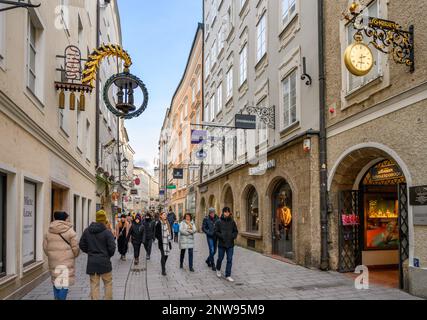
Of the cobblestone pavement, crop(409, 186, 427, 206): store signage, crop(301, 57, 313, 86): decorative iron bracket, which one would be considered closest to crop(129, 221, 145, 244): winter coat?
the cobblestone pavement

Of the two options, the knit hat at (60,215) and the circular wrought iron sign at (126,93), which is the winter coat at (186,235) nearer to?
the circular wrought iron sign at (126,93)

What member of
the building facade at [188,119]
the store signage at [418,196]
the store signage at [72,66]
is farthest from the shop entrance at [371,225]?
the building facade at [188,119]

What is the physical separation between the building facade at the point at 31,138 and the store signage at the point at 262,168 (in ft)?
22.9

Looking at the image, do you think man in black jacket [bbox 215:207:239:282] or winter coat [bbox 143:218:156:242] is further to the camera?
winter coat [bbox 143:218:156:242]

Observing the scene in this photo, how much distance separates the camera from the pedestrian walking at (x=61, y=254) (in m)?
6.00

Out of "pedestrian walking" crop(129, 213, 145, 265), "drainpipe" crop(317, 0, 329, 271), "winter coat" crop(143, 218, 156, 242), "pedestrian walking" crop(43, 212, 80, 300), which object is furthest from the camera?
"pedestrian walking" crop(129, 213, 145, 265)

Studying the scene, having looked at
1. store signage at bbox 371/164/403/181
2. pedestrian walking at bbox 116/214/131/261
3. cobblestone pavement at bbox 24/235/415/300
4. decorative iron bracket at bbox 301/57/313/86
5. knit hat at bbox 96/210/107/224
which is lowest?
cobblestone pavement at bbox 24/235/415/300

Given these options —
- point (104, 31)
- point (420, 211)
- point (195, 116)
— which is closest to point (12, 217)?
point (420, 211)

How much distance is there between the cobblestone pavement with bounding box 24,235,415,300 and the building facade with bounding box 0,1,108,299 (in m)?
1.08

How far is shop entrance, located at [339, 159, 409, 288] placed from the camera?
10227mm

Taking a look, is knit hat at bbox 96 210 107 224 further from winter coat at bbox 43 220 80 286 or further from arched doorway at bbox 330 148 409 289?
arched doorway at bbox 330 148 409 289

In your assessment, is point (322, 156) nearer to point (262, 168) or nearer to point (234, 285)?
point (262, 168)
